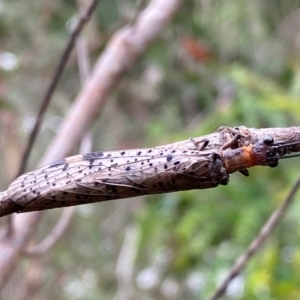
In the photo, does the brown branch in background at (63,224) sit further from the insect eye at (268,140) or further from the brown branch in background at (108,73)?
the insect eye at (268,140)

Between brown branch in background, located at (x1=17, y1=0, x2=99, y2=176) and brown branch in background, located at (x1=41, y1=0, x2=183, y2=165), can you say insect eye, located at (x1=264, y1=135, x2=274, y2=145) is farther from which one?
brown branch in background, located at (x1=41, y1=0, x2=183, y2=165)

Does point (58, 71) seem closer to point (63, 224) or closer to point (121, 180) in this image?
point (121, 180)

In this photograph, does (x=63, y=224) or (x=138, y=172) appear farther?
(x=63, y=224)

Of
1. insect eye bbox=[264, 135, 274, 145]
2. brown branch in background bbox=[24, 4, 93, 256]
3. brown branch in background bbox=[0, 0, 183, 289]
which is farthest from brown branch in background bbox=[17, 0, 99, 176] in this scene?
insect eye bbox=[264, 135, 274, 145]

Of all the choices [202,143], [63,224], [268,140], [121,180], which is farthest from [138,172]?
[63,224]

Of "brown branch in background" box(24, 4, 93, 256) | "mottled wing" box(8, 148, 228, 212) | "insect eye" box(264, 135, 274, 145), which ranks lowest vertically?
"insect eye" box(264, 135, 274, 145)
